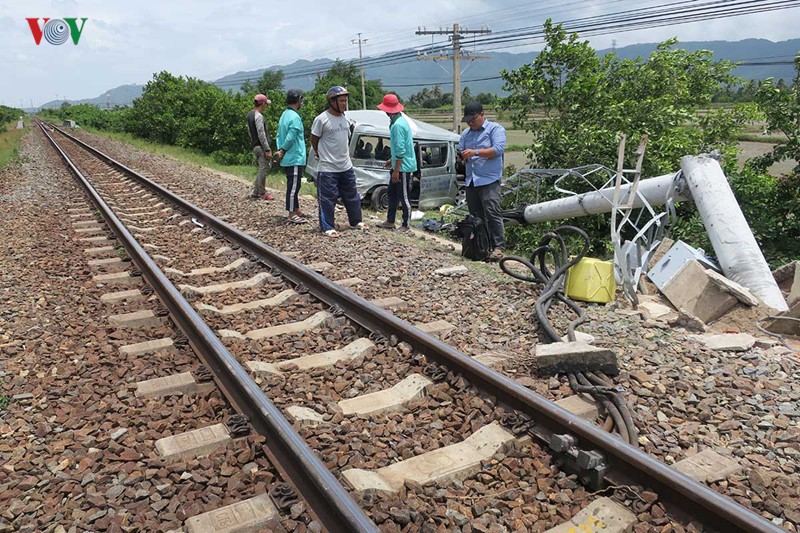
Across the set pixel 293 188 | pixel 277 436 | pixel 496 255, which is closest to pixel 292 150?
pixel 293 188

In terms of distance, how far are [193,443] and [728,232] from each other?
213 inches

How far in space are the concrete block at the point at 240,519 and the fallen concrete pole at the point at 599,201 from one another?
215 inches

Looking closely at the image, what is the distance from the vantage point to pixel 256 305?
504 centimetres

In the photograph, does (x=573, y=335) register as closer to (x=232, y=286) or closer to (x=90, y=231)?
(x=232, y=286)

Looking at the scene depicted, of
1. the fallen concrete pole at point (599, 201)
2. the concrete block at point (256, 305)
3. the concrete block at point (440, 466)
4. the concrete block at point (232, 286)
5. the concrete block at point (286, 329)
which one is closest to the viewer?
the concrete block at point (440, 466)

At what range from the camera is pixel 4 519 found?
2.46 m

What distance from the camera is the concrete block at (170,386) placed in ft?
11.4

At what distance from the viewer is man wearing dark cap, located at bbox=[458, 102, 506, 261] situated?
7.12 meters

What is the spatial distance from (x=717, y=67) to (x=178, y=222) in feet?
34.1

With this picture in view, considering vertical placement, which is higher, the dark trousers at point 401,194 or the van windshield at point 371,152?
the van windshield at point 371,152

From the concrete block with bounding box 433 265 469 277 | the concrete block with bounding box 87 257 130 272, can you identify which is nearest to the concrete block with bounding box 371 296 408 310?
the concrete block with bounding box 433 265 469 277

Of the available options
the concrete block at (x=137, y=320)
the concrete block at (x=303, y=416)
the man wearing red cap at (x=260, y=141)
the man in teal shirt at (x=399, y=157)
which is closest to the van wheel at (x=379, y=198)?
the man wearing red cap at (x=260, y=141)

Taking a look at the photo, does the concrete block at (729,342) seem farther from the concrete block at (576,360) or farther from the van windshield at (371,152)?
the van windshield at (371,152)

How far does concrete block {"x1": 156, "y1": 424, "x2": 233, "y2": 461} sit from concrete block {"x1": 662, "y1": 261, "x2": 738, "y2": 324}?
3939mm
